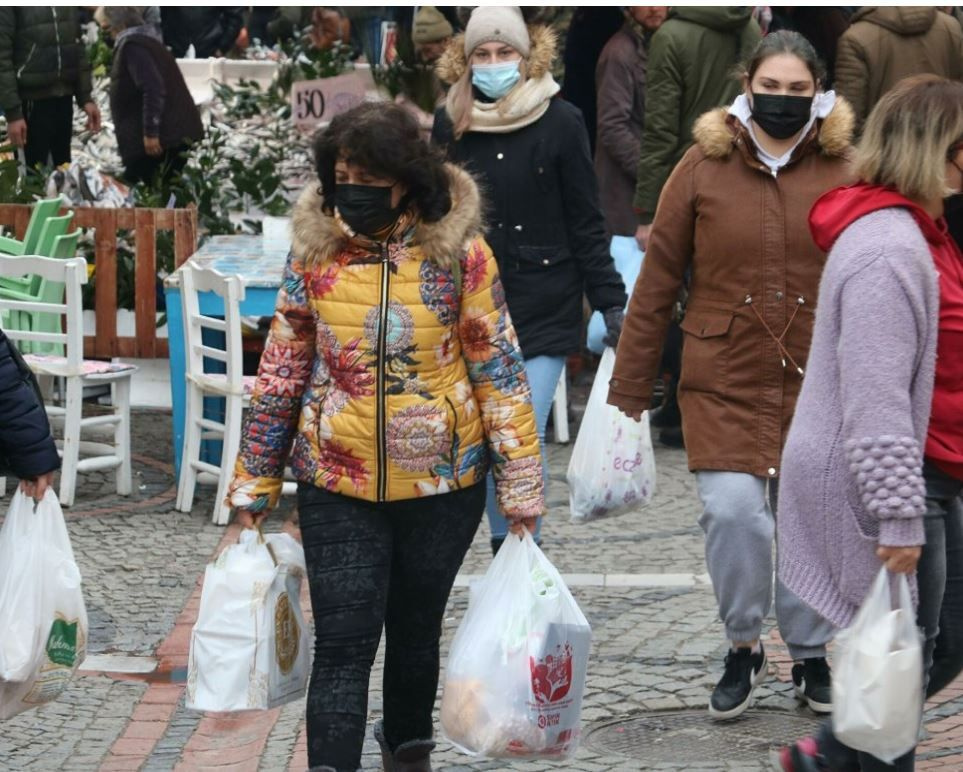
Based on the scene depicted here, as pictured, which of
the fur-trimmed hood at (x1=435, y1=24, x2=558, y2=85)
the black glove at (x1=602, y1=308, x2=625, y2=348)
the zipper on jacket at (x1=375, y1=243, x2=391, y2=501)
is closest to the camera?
the zipper on jacket at (x1=375, y1=243, x2=391, y2=501)

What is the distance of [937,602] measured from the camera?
4285 millimetres

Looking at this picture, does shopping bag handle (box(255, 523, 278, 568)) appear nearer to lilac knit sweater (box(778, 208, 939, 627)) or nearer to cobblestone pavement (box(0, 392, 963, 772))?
cobblestone pavement (box(0, 392, 963, 772))

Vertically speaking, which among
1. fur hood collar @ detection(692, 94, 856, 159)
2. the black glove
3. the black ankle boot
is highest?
fur hood collar @ detection(692, 94, 856, 159)

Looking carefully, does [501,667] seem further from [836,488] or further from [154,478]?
[154,478]

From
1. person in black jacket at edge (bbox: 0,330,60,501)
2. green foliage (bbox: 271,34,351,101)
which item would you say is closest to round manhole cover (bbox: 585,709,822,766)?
person in black jacket at edge (bbox: 0,330,60,501)

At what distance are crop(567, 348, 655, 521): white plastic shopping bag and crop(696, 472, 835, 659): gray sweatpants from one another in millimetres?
708

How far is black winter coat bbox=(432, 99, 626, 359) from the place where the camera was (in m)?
6.62

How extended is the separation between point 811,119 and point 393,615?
1842mm

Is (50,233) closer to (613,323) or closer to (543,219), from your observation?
(543,219)

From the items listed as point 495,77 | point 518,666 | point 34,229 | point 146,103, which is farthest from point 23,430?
point 146,103

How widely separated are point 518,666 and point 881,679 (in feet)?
2.95

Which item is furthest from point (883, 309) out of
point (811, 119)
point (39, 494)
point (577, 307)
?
point (577, 307)

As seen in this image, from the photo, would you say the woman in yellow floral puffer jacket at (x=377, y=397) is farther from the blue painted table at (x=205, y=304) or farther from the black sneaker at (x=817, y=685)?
the blue painted table at (x=205, y=304)

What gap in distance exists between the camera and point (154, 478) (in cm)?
919
